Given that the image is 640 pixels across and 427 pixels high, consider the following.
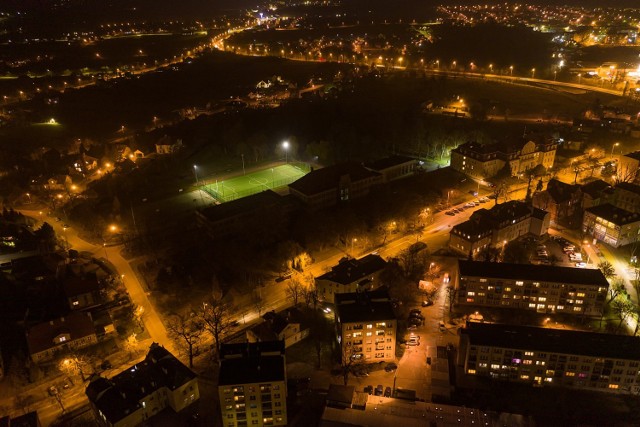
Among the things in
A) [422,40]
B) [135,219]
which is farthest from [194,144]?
[422,40]

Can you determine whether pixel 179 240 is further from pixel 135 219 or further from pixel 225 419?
pixel 225 419

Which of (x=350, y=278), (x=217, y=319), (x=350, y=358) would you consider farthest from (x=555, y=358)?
(x=217, y=319)

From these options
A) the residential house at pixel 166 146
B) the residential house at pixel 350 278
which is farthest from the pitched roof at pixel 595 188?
the residential house at pixel 166 146

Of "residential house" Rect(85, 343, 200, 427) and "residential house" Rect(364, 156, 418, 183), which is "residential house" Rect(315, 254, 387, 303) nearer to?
"residential house" Rect(85, 343, 200, 427)

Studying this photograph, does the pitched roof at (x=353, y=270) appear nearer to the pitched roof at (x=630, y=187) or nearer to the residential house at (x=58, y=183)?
the pitched roof at (x=630, y=187)

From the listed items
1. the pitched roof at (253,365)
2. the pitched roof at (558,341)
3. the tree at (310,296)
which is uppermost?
the pitched roof at (253,365)

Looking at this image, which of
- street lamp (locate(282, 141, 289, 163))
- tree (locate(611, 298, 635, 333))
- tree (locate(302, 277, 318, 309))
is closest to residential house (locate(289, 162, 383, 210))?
street lamp (locate(282, 141, 289, 163))
